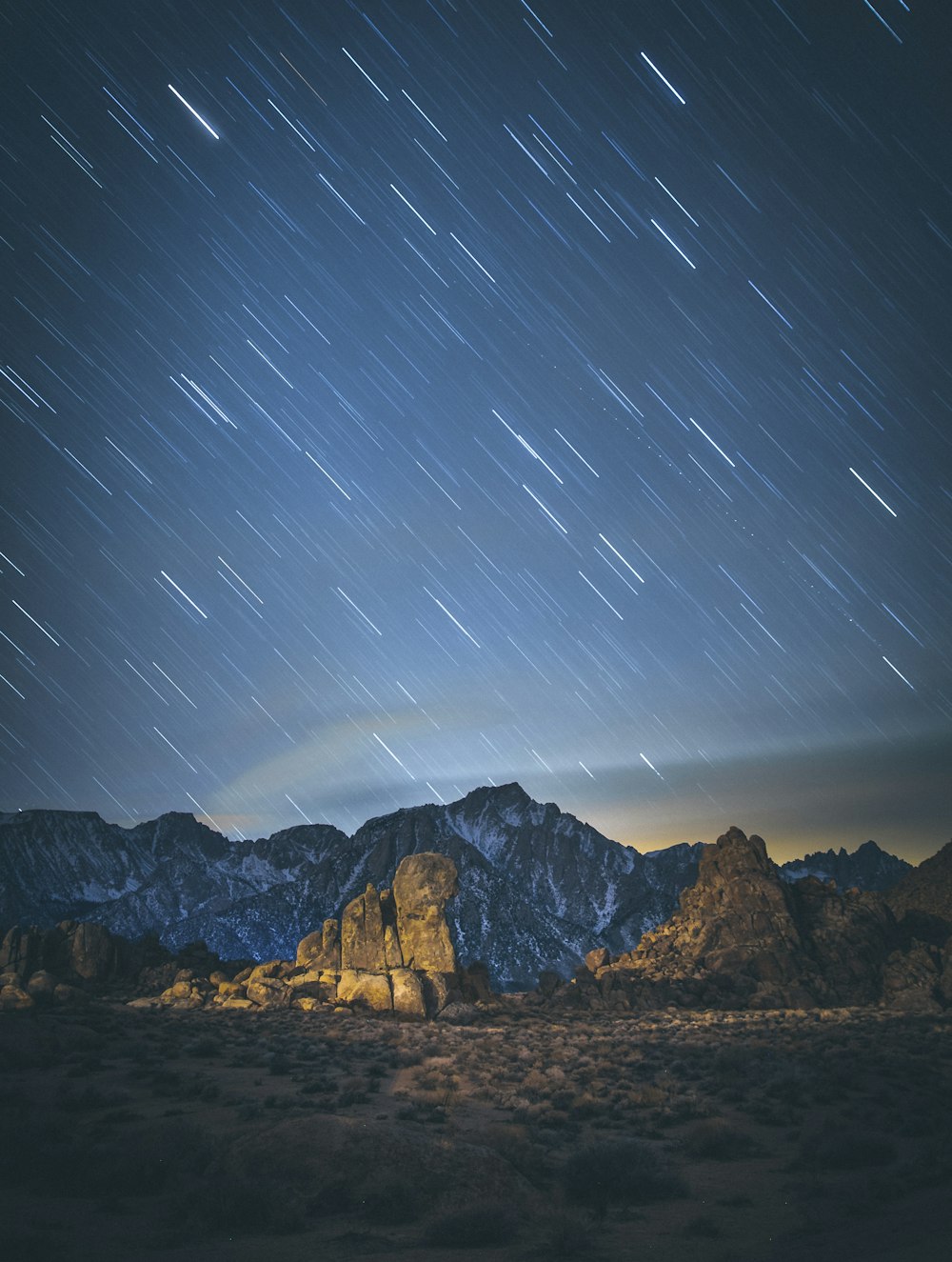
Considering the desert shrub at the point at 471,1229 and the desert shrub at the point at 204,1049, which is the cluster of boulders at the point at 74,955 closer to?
the desert shrub at the point at 204,1049

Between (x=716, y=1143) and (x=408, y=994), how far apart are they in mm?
35299

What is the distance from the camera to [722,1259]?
29.1 ft

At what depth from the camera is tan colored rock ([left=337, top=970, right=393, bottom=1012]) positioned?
46.4 meters

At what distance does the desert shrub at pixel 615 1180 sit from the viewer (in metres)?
11.8

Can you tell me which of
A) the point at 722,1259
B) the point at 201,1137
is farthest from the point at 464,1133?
the point at 722,1259

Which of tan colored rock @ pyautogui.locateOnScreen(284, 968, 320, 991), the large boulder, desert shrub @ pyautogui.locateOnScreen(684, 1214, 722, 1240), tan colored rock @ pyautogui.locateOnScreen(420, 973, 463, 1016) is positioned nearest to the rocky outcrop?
the large boulder

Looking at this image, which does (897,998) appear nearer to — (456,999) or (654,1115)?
(456,999)

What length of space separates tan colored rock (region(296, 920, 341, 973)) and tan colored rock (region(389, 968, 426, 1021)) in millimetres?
8098

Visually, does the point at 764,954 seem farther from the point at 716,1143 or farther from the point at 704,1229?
the point at 704,1229

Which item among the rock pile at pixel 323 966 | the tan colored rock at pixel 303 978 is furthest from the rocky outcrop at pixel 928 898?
the tan colored rock at pixel 303 978

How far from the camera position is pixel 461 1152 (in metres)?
11.6

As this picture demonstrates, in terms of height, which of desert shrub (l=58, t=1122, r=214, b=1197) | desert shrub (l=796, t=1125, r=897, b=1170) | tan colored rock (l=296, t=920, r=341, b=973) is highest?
desert shrub (l=58, t=1122, r=214, b=1197)

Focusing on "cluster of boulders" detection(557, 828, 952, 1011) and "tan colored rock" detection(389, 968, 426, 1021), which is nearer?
"tan colored rock" detection(389, 968, 426, 1021)

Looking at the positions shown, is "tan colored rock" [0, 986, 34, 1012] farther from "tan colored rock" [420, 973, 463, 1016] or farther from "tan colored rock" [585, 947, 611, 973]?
"tan colored rock" [585, 947, 611, 973]
